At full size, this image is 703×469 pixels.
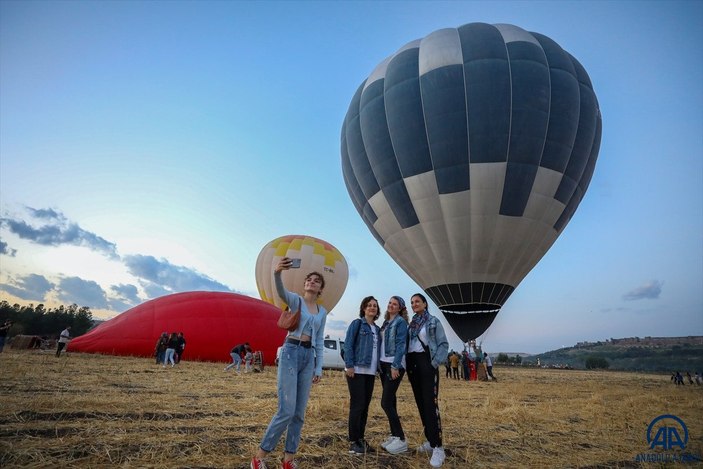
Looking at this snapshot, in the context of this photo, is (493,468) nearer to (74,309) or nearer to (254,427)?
(254,427)

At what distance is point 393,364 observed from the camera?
400cm

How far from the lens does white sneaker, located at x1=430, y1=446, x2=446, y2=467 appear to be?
3.53m

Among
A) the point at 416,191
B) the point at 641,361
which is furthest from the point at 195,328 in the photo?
the point at 641,361

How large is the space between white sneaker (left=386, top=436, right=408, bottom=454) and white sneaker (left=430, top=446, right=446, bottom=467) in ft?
1.27

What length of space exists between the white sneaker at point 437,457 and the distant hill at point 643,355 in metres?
66.3

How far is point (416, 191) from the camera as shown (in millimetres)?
15297

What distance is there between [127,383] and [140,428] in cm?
460

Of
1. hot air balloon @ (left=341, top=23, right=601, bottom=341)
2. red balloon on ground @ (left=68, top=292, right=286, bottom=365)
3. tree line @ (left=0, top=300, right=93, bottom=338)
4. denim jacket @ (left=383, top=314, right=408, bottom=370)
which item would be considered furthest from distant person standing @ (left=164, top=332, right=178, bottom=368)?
tree line @ (left=0, top=300, right=93, bottom=338)

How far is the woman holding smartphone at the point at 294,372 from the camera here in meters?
2.94

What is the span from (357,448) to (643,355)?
4515 inches

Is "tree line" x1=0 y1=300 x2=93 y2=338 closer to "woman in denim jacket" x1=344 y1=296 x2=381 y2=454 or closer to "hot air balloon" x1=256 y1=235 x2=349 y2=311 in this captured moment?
"hot air balloon" x1=256 y1=235 x2=349 y2=311
